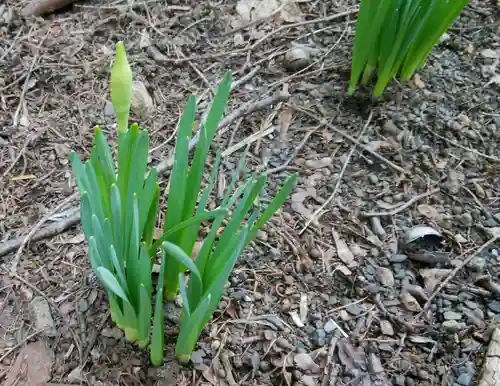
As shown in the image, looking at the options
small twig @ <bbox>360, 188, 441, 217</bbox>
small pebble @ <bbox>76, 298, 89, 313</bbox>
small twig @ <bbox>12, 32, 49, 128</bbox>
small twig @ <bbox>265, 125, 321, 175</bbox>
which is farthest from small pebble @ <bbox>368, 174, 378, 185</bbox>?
small twig @ <bbox>12, 32, 49, 128</bbox>

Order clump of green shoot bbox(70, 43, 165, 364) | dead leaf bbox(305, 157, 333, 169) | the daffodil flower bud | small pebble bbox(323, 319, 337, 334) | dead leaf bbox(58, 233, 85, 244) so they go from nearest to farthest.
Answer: the daffodil flower bud → clump of green shoot bbox(70, 43, 165, 364) → small pebble bbox(323, 319, 337, 334) → dead leaf bbox(58, 233, 85, 244) → dead leaf bbox(305, 157, 333, 169)

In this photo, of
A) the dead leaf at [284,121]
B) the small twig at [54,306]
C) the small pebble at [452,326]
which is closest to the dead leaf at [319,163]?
the dead leaf at [284,121]

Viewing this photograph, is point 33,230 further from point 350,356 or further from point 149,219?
point 350,356

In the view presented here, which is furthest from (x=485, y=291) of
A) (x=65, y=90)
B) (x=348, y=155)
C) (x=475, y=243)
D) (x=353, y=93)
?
(x=65, y=90)

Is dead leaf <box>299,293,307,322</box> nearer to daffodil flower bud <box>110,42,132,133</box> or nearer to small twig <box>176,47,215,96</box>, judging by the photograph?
daffodil flower bud <box>110,42,132,133</box>

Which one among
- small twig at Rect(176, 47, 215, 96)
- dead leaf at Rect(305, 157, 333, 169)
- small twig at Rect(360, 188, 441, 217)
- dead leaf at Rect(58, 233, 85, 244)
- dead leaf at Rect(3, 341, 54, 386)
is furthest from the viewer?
small twig at Rect(176, 47, 215, 96)

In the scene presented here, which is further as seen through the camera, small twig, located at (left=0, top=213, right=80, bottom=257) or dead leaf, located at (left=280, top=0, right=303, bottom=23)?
dead leaf, located at (left=280, top=0, right=303, bottom=23)
